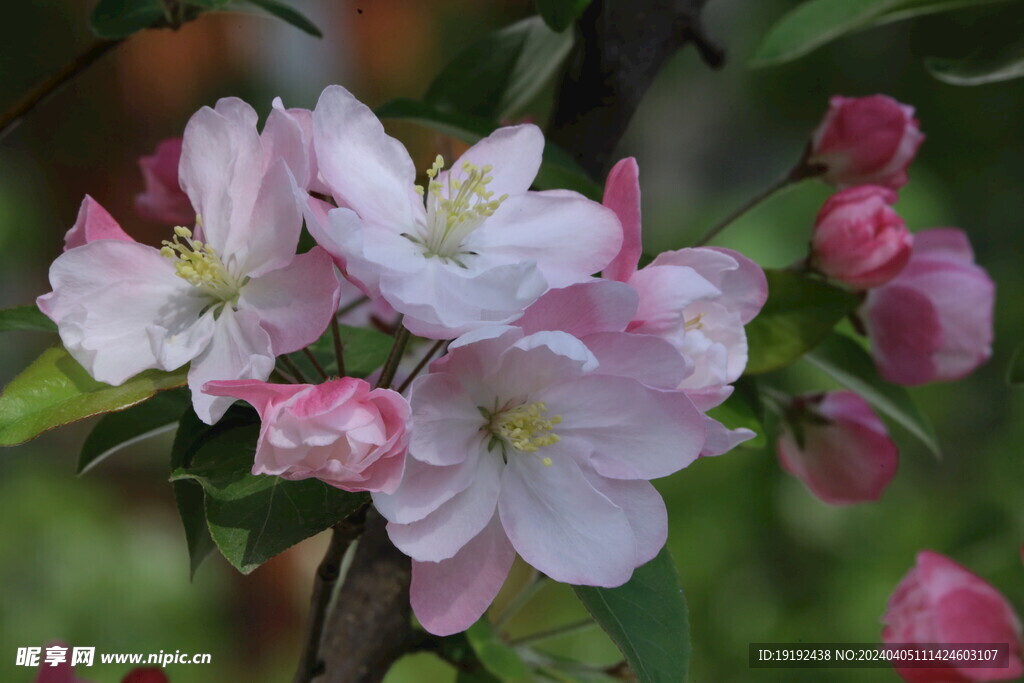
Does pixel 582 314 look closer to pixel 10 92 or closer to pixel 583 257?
pixel 583 257

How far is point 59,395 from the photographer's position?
358mm

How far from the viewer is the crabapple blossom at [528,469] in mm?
315

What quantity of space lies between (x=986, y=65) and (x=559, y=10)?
0.86 feet

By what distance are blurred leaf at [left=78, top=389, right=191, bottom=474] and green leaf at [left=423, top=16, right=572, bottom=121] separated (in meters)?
0.26

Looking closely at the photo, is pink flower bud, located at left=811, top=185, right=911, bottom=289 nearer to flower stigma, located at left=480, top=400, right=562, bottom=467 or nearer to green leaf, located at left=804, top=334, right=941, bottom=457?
green leaf, located at left=804, top=334, right=941, bottom=457

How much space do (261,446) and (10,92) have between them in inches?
44.1

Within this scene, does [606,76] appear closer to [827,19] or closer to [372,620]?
[827,19]

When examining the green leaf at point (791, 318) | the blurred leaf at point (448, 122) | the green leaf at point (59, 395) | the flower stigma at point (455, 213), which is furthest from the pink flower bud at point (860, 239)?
the green leaf at point (59, 395)

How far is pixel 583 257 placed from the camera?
34cm

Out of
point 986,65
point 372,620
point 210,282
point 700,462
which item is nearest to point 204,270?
point 210,282

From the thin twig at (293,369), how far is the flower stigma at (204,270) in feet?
0.11

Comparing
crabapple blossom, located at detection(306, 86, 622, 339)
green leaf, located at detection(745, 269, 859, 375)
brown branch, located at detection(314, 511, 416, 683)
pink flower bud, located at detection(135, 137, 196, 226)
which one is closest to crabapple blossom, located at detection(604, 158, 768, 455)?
crabapple blossom, located at detection(306, 86, 622, 339)

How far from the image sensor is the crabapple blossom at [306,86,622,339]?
1.00 feet

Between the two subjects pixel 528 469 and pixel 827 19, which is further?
pixel 827 19
